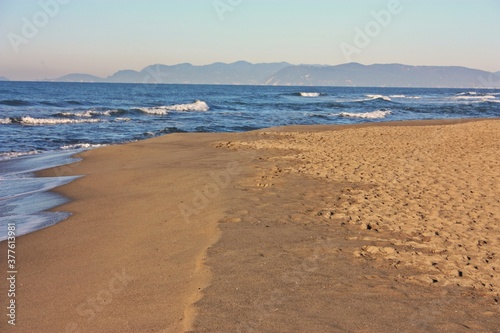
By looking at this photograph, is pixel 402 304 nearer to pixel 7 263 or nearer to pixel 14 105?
pixel 7 263

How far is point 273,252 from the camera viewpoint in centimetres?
584

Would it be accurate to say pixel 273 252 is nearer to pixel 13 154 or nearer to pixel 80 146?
pixel 13 154

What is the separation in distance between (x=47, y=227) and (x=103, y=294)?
3306mm

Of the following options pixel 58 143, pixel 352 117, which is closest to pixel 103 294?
pixel 58 143

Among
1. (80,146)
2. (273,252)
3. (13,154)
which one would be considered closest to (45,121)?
(80,146)

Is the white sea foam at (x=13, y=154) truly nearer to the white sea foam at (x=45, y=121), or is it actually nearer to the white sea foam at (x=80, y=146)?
the white sea foam at (x=80, y=146)

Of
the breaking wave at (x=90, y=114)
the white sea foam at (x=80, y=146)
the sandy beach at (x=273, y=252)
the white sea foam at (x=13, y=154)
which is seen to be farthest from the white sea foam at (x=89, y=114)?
the sandy beach at (x=273, y=252)

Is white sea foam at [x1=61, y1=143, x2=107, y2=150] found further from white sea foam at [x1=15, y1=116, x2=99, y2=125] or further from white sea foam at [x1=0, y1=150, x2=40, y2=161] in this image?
white sea foam at [x1=15, y1=116, x2=99, y2=125]

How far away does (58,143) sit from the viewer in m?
20.3

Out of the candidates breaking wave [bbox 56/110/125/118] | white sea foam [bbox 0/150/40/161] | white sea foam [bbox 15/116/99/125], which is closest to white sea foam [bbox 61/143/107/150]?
white sea foam [bbox 0/150/40/161]

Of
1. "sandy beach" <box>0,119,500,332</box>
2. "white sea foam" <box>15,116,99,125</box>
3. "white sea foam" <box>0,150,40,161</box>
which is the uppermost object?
"sandy beach" <box>0,119,500,332</box>

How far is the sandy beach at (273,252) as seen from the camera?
4.34 meters

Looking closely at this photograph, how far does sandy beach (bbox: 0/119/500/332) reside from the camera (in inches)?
171

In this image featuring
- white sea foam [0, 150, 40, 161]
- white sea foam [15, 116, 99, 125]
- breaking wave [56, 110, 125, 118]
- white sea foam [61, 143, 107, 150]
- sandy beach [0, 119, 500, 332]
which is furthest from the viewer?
breaking wave [56, 110, 125, 118]
